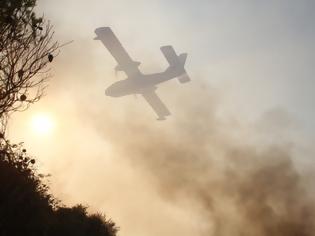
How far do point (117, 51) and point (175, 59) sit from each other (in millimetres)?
8780

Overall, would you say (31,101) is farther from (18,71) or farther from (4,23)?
(4,23)

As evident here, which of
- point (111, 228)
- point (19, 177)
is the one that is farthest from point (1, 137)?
point (111, 228)

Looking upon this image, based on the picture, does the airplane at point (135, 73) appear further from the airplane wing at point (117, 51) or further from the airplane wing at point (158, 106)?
the airplane wing at point (158, 106)

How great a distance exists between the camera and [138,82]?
71.9 metres

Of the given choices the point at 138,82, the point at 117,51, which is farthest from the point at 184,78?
the point at 117,51

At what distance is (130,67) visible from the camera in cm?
7244

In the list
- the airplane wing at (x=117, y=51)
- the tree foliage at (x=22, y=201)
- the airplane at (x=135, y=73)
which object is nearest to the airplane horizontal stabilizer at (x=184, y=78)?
the airplane at (x=135, y=73)

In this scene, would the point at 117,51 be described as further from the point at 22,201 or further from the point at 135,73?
the point at 22,201

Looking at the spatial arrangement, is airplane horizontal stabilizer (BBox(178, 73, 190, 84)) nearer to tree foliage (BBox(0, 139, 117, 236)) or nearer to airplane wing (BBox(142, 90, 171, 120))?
airplane wing (BBox(142, 90, 171, 120))

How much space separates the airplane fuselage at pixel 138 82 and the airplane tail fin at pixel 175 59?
0.63m

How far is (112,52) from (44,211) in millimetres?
48412

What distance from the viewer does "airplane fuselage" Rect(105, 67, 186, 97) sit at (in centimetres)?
7050

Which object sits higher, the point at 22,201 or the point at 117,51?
the point at 117,51

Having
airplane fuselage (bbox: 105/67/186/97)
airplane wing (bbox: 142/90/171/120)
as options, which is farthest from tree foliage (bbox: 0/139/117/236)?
airplane wing (bbox: 142/90/171/120)
